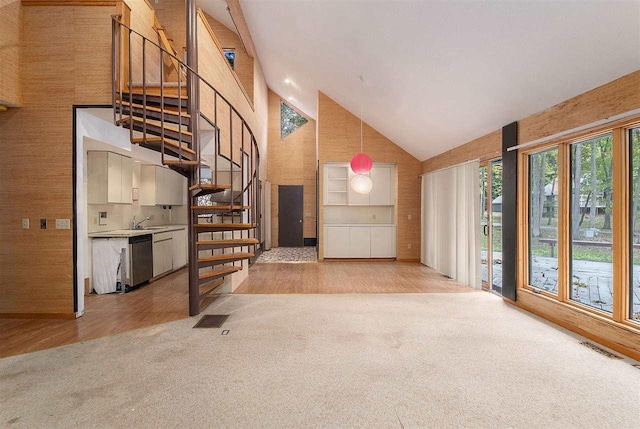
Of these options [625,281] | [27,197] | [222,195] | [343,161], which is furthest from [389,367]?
[343,161]

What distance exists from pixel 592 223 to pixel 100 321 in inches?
212

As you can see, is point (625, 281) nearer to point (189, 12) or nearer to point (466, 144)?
point (466, 144)

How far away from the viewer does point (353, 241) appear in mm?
7445

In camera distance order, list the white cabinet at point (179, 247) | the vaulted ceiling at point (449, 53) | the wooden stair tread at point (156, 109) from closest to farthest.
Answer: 1. the vaulted ceiling at point (449, 53)
2. the wooden stair tread at point (156, 109)
3. the white cabinet at point (179, 247)

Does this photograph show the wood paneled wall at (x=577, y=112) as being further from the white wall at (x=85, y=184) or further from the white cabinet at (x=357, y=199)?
the white wall at (x=85, y=184)

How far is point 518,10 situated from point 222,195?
451cm

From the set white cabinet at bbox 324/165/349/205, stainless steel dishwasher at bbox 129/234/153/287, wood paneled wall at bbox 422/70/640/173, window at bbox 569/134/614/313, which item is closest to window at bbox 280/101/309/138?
white cabinet at bbox 324/165/349/205

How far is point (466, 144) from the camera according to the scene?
5309 mm

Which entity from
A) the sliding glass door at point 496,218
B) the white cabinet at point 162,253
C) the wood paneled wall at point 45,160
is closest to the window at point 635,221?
the sliding glass door at point 496,218

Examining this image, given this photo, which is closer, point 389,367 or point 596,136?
point 389,367

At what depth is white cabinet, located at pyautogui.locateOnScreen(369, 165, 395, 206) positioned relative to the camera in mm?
7480

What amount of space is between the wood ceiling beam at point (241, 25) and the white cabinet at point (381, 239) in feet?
16.6

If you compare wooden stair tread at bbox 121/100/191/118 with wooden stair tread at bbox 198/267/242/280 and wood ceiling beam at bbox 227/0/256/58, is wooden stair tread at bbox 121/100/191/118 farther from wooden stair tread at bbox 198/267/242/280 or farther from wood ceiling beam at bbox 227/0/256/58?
wood ceiling beam at bbox 227/0/256/58

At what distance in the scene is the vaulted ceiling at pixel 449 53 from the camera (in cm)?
249
